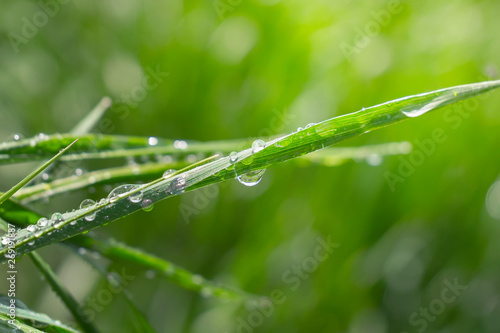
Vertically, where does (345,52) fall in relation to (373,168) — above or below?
above

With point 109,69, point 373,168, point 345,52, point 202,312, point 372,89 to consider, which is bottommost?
point 202,312

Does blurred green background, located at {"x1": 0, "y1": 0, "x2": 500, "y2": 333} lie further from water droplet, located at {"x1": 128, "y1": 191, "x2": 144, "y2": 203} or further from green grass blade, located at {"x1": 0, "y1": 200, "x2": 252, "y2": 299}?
water droplet, located at {"x1": 128, "y1": 191, "x2": 144, "y2": 203}

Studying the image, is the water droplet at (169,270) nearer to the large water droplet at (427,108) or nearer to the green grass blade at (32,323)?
the green grass blade at (32,323)

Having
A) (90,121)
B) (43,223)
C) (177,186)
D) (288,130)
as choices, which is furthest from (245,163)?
(288,130)

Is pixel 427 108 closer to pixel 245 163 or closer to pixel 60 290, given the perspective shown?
pixel 245 163

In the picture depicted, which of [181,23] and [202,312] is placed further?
[181,23]

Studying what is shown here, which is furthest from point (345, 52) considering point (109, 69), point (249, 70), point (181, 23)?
point (109, 69)

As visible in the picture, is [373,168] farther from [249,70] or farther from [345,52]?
[249,70]

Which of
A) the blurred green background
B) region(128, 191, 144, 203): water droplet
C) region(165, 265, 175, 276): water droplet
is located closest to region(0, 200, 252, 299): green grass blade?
region(165, 265, 175, 276): water droplet

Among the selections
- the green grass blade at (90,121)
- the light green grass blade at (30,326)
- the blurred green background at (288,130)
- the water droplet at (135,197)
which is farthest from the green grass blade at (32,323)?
the blurred green background at (288,130)
